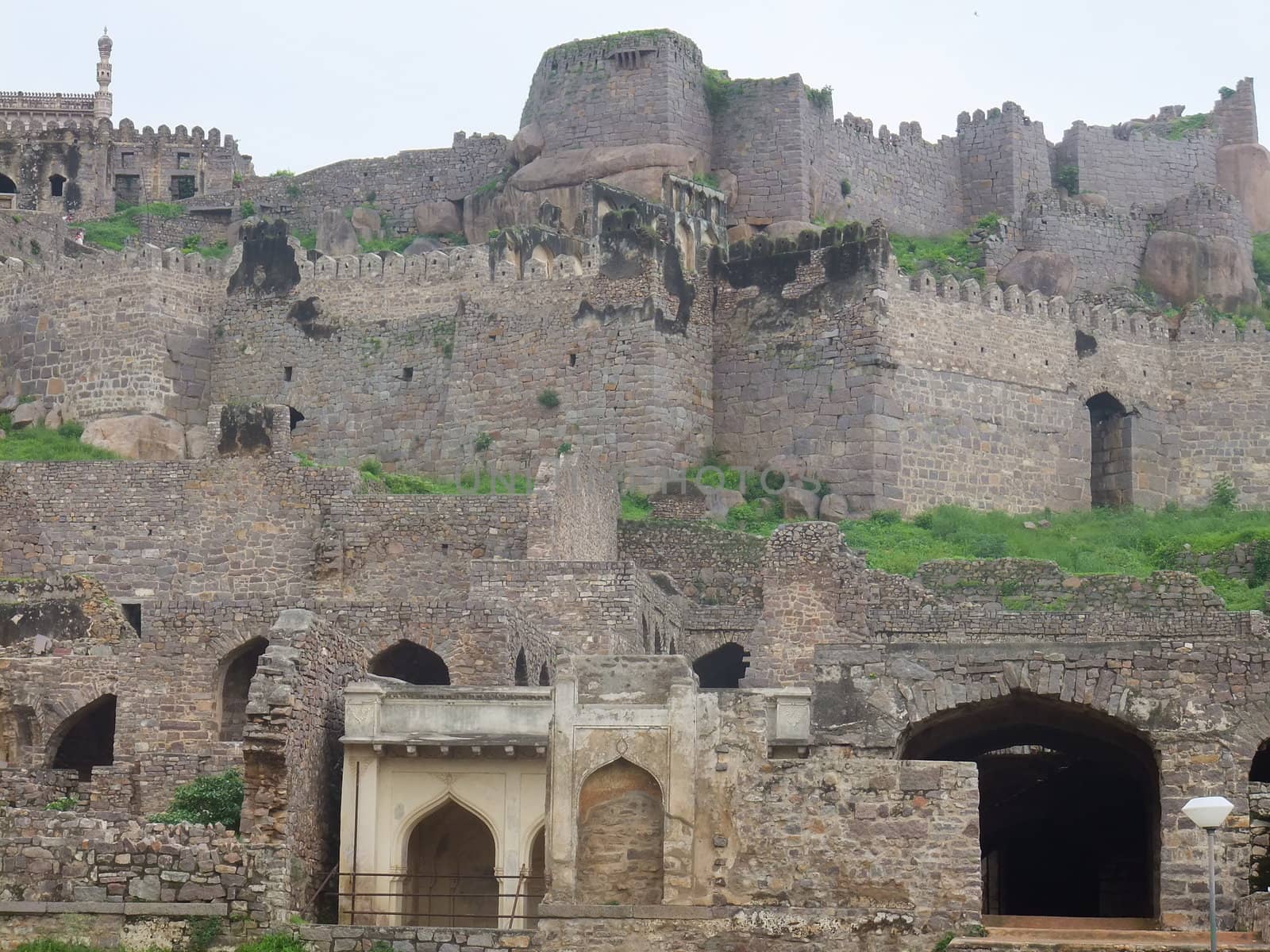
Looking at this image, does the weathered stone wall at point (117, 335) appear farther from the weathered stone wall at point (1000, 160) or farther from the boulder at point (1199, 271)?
the boulder at point (1199, 271)

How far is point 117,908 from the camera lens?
30250mm

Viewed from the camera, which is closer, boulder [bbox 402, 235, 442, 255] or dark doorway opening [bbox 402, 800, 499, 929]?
dark doorway opening [bbox 402, 800, 499, 929]

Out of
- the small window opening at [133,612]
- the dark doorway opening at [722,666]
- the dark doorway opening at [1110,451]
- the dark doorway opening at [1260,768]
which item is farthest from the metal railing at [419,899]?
the dark doorway opening at [1110,451]

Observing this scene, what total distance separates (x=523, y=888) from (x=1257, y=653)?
857cm

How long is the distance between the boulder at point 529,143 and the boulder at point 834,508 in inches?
529

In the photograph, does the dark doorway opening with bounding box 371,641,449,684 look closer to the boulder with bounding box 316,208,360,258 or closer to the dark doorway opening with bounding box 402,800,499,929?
the dark doorway opening with bounding box 402,800,499,929

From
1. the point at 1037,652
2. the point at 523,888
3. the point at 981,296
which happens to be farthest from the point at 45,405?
the point at 1037,652

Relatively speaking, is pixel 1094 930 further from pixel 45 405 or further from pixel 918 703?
pixel 45 405

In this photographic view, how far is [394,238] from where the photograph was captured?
213 ft

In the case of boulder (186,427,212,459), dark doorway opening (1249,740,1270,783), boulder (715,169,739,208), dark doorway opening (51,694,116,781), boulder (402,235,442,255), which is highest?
boulder (715,169,739,208)

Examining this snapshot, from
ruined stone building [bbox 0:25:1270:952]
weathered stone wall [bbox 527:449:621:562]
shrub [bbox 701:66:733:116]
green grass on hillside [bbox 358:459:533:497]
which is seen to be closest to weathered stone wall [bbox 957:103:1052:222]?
ruined stone building [bbox 0:25:1270:952]

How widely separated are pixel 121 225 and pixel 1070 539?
96.8 ft

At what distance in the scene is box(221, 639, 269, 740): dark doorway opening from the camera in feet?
123

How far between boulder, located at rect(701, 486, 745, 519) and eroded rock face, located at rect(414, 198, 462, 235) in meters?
15.8
